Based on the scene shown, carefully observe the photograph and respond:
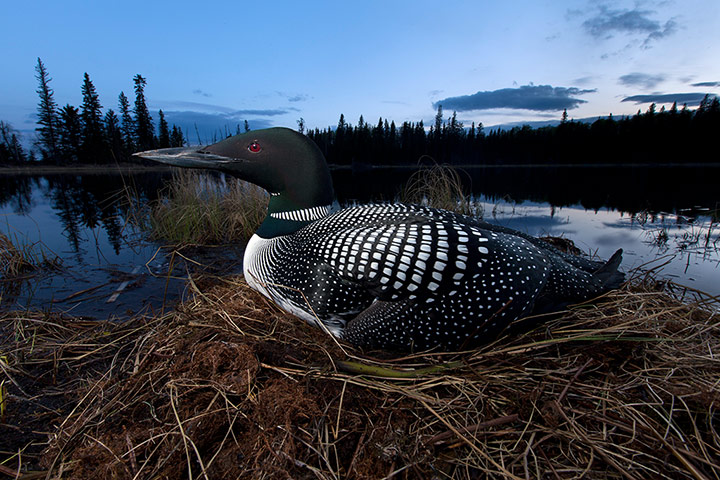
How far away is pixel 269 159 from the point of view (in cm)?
159

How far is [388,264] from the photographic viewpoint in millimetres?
1155

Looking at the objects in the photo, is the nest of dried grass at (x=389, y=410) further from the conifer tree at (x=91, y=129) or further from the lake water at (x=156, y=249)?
the conifer tree at (x=91, y=129)

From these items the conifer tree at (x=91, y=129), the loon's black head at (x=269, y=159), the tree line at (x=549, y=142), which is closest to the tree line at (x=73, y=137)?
the conifer tree at (x=91, y=129)

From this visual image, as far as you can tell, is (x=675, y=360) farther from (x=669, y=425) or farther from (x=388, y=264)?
(x=388, y=264)

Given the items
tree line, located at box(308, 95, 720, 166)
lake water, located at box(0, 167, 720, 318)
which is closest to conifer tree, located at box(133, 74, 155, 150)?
tree line, located at box(308, 95, 720, 166)

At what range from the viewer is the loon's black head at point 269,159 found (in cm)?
158

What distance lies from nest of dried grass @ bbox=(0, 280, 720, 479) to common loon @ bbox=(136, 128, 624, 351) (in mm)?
119

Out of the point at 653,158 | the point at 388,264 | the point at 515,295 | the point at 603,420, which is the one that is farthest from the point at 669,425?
the point at 653,158

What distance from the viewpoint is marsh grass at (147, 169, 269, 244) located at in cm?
388

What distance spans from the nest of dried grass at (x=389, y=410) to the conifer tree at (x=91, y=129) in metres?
42.0

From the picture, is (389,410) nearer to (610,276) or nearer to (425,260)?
(425,260)

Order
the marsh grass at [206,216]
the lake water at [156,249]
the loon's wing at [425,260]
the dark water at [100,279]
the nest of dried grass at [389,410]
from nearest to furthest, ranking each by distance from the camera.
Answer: the nest of dried grass at [389,410] < the loon's wing at [425,260] < the dark water at [100,279] < the lake water at [156,249] < the marsh grass at [206,216]

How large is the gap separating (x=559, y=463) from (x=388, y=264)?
70 cm

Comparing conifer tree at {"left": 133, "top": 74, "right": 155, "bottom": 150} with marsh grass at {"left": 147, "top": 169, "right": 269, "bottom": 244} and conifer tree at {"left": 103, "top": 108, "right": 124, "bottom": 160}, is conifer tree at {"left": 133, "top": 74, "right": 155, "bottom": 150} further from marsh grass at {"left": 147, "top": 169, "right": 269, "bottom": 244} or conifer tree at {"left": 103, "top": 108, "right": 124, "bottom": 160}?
marsh grass at {"left": 147, "top": 169, "right": 269, "bottom": 244}
